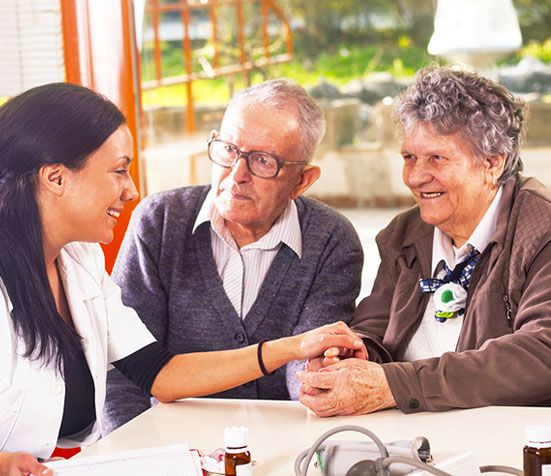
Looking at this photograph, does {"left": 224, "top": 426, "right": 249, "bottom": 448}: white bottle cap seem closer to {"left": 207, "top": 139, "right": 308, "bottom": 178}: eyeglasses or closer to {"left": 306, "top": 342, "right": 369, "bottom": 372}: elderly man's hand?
{"left": 306, "top": 342, "right": 369, "bottom": 372}: elderly man's hand

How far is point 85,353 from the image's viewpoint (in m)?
2.05

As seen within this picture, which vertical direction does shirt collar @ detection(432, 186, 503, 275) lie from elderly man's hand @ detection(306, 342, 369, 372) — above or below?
above

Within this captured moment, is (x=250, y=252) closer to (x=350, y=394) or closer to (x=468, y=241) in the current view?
(x=468, y=241)

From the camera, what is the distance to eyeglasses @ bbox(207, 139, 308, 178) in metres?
2.54

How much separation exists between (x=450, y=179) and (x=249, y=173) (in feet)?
1.69

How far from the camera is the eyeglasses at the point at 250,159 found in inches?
100

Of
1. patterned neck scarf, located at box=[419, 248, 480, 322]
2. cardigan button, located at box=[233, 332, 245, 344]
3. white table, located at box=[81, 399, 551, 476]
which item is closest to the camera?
white table, located at box=[81, 399, 551, 476]

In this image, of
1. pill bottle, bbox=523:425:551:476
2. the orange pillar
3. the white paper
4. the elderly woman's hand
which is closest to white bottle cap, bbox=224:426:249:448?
the white paper

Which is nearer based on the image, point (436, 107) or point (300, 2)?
point (436, 107)

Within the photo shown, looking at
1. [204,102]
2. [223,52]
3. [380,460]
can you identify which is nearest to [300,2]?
[223,52]

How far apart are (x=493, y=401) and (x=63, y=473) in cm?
86

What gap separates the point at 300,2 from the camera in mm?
7605

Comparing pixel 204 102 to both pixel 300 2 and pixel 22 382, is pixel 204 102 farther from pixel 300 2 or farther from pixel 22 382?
pixel 22 382

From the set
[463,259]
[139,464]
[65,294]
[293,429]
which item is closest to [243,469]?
[139,464]
